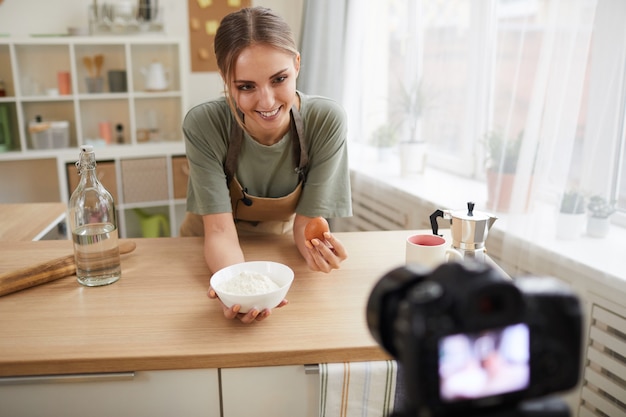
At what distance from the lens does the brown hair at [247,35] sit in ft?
4.19

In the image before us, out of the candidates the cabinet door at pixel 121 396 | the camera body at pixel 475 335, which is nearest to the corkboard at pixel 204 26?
the cabinet door at pixel 121 396

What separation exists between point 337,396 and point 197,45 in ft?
10.5

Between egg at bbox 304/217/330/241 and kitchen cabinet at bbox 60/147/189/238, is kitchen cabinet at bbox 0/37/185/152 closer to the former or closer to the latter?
kitchen cabinet at bbox 60/147/189/238

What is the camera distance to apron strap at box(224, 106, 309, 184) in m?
1.46

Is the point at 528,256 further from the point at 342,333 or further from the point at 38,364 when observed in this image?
the point at 38,364

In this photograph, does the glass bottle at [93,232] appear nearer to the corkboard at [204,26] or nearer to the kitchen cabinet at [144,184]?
the kitchen cabinet at [144,184]

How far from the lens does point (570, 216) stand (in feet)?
5.62

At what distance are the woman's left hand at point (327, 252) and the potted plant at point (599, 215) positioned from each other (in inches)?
36.1

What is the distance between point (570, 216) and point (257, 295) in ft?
3.75

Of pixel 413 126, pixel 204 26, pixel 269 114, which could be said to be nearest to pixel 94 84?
pixel 204 26

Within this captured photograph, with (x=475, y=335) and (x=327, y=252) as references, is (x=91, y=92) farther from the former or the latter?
(x=475, y=335)

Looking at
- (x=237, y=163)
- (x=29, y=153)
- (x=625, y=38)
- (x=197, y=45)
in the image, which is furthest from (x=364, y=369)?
(x=197, y=45)

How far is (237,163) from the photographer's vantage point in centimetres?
151

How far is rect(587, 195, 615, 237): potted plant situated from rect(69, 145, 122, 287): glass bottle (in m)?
1.40
